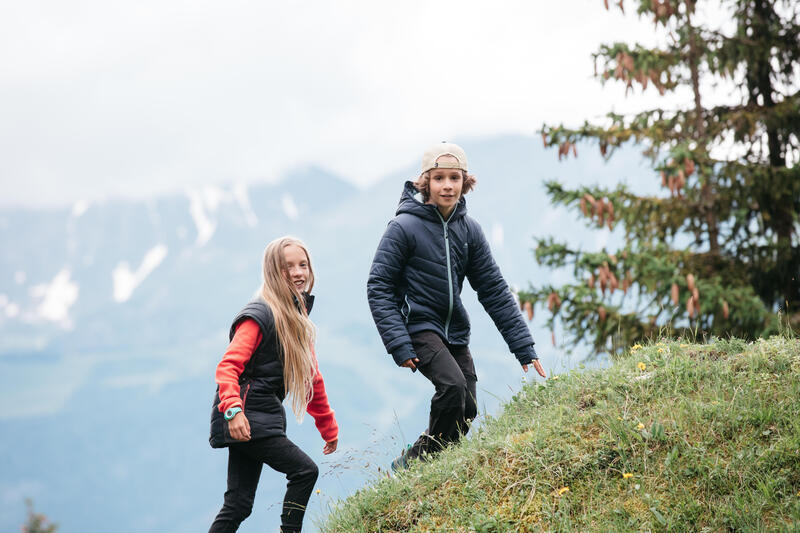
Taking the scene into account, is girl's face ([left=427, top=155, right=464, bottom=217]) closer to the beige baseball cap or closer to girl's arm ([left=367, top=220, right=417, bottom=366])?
the beige baseball cap

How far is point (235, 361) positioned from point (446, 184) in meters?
1.86

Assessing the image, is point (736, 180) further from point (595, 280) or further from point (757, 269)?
point (595, 280)

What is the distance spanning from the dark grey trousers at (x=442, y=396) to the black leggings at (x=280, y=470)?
0.88 m

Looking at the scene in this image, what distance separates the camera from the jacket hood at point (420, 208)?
488cm

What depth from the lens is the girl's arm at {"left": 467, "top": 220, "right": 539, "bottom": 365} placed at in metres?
5.00

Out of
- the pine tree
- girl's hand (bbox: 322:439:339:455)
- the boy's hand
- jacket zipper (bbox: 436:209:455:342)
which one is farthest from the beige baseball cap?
the pine tree

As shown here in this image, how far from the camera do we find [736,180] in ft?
35.0

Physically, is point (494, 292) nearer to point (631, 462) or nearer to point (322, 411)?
point (322, 411)

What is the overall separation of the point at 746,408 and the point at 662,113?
8.32 meters

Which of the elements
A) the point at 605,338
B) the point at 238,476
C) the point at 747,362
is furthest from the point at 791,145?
the point at 238,476

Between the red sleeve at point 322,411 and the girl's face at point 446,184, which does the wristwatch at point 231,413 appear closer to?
the red sleeve at point 322,411

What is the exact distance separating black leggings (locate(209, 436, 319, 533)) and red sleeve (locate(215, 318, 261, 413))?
0.31 metres

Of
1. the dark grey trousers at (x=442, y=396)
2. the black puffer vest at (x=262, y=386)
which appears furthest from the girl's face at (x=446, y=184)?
the black puffer vest at (x=262, y=386)

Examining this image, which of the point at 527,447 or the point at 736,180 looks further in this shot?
the point at 736,180
